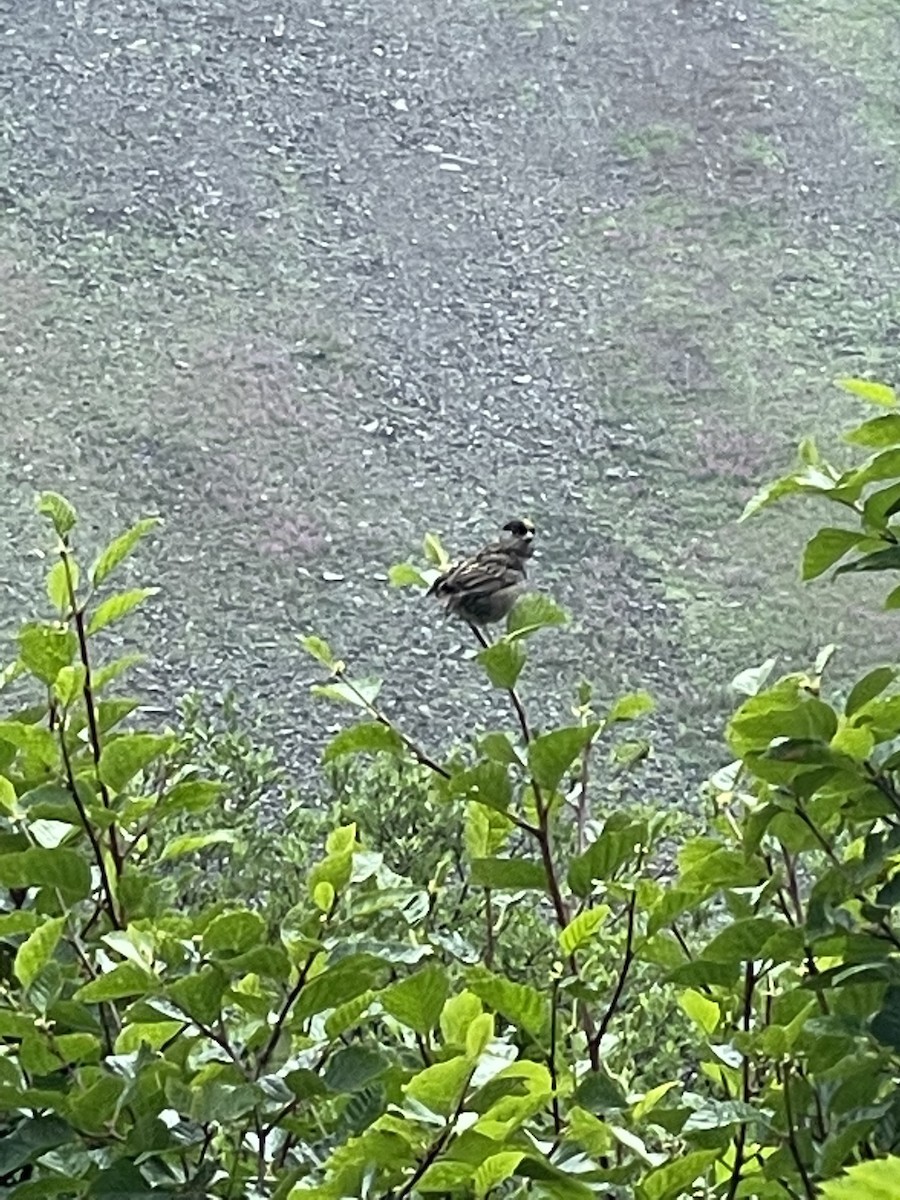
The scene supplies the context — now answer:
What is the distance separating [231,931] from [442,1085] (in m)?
0.09

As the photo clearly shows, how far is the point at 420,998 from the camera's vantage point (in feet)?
1.70

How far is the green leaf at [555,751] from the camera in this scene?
59 centimetres

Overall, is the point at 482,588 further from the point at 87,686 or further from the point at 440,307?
the point at 440,307

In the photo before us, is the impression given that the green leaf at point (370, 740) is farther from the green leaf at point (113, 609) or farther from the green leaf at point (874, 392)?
the green leaf at point (874, 392)

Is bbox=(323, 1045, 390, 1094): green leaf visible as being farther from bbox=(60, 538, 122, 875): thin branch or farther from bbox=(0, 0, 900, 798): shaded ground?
bbox=(0, 0, 900, 798): shaded ground

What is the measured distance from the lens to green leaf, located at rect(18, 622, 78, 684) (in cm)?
61

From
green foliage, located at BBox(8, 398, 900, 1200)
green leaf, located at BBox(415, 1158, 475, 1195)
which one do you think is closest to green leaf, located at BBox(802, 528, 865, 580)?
green foliage, located at BBox(8, 398, 900, 1200)

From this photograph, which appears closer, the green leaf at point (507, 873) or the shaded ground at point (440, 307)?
the green leaf at point (507, 873)

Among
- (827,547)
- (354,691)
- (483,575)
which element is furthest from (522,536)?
(827,547)

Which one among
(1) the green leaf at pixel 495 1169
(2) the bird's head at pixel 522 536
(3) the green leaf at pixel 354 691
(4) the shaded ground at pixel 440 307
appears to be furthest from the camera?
(4) the shaded ground at pixel 440 307

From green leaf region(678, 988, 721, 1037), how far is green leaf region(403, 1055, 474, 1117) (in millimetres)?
178

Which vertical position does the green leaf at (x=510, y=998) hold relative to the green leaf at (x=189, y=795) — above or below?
below

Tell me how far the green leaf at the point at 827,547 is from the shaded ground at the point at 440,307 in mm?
1037

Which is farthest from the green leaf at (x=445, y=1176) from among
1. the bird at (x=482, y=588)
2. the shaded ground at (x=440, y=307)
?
the shaded ground at (x=440, y=307)
